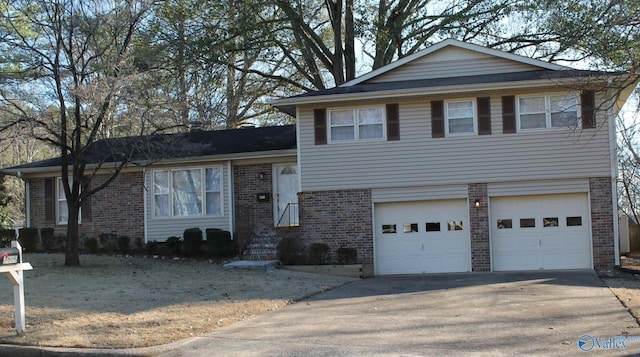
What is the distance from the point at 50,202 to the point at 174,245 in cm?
569

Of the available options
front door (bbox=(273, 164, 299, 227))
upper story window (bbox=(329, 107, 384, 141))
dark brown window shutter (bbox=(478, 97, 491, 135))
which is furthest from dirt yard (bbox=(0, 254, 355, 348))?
dark brown window shutter (bbox=(478, 97, 491, 135))

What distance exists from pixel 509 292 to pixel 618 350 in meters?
5.21

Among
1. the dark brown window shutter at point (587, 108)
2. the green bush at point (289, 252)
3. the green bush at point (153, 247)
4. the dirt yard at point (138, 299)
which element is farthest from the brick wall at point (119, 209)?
the dark brown window shutter at point (587, 108)

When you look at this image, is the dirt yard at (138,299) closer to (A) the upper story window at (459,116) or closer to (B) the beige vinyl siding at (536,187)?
(B) the beige vinyl siding at (536,187)

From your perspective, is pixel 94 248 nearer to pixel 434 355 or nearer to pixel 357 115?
pixel 357 115

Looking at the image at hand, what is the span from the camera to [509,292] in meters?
12.8

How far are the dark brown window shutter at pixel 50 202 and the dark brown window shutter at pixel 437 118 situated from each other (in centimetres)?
Result: 1375

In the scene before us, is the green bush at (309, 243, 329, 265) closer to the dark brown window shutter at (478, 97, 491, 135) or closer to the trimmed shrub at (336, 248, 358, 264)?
the trimmed shrub at (336, 248, 358, 264)

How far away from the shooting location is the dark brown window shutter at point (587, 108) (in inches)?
667

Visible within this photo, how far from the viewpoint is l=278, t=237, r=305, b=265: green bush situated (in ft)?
57.2

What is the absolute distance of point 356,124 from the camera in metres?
18.2

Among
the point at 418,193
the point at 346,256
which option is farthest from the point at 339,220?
the point at 418,193

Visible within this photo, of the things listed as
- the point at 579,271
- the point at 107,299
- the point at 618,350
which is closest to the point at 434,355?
the point at 618,350

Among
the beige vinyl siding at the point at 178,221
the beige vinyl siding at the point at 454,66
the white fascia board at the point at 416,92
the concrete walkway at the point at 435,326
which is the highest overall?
the beige vinyl siding at the point at 454,66
